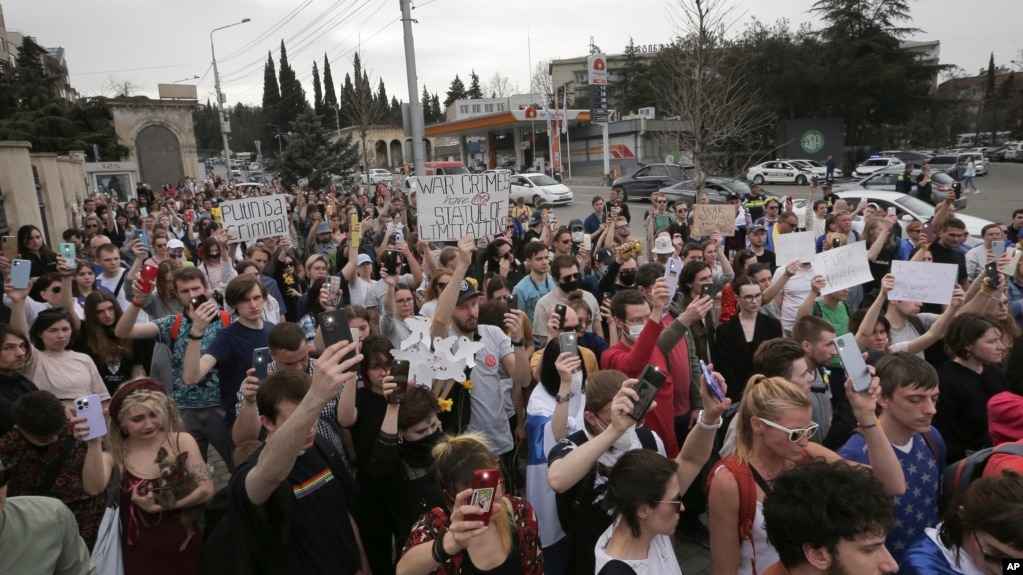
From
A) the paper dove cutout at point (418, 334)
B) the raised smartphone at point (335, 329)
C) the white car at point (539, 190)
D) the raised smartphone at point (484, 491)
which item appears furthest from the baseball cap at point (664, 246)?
the white car at point (539, 190)

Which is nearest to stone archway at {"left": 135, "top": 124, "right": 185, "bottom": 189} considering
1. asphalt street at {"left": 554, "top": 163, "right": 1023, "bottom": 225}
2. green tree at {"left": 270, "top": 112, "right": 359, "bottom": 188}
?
green tree at {"left": 270, "top": 112, "right": 359, "bottom": 188}

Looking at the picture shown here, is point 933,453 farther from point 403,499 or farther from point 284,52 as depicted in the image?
point 284,52

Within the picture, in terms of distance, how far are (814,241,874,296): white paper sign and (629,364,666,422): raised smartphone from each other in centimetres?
369

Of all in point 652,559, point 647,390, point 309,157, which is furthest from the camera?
point 309,157

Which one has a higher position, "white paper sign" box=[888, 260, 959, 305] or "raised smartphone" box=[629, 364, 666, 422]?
"raised smartphone" box=[629, 364, 666, 422]

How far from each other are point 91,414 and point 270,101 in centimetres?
8506

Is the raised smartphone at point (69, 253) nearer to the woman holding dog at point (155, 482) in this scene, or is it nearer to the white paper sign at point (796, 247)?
the woman holding dog at point (155, 482)

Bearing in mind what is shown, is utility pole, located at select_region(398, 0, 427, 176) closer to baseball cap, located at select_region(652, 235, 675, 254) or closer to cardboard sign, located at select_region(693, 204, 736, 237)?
cardboard sign, located at select_region(693, 204, 736, 237)

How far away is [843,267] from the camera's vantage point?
567 centimetres

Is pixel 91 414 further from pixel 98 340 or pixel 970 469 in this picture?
pixel 970 469

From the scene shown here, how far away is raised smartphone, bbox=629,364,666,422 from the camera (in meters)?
2.62

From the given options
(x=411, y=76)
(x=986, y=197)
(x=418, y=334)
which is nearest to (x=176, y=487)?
(x=418, y=334)

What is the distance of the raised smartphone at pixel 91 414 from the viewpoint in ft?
10.4

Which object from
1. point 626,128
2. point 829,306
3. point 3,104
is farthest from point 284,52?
point 829,306
